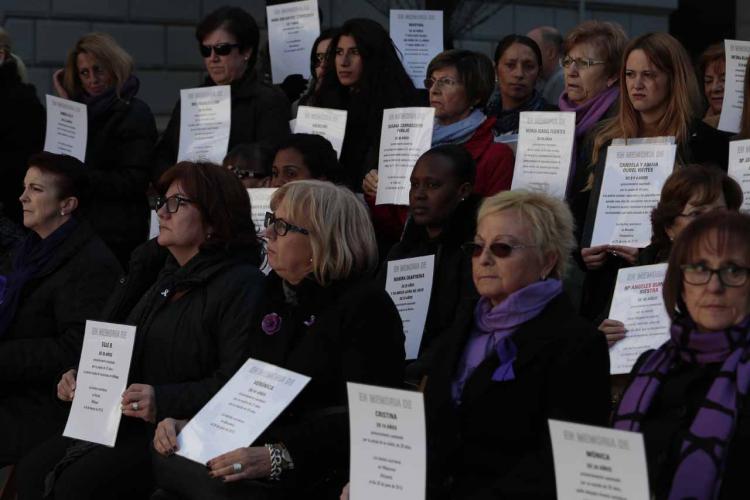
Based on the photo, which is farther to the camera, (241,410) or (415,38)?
(415,38)

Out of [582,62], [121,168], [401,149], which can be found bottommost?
[121,168]

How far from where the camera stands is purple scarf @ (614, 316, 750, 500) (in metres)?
4.03

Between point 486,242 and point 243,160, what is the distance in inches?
115

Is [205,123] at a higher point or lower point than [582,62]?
lower

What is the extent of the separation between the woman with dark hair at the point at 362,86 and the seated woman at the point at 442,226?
1151 mm

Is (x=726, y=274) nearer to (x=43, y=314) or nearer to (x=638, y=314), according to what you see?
(x=638, y=314)

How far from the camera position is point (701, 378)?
13.8 ft

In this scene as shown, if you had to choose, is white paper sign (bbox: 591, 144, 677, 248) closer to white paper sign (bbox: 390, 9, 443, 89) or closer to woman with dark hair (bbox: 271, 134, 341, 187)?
woman with dark hair (bbox: 271, 134, 341, 187)

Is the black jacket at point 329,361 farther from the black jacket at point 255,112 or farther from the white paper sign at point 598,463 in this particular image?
the black jacket at point 255,112

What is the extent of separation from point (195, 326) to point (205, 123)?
2.53 meters

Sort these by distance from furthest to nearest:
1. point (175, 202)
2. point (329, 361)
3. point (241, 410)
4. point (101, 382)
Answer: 1. point (175, 202)
2. point (101, 382)
3. point (329, 361)
4. point (241, 410)

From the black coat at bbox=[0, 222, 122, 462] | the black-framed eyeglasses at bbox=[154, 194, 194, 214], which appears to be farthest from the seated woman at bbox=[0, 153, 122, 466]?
the black-framed eyeglasses at bbox=[154, 194, 194, 214]

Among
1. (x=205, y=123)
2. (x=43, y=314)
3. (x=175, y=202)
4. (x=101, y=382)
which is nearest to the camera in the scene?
(x=101, y=382)

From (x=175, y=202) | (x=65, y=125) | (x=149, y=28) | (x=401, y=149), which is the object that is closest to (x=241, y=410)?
(x=175, y=202)
